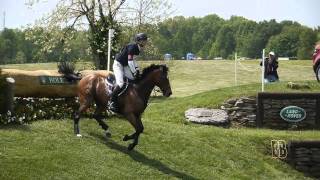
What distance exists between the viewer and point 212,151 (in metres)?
15.6

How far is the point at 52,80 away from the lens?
16.2 m

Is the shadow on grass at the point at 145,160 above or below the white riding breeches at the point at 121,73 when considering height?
below

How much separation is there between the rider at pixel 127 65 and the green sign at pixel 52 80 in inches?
128

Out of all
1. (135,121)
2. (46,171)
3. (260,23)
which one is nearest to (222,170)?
(135,121)

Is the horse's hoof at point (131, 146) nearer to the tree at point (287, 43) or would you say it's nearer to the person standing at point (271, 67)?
the person standing at point (271, 67)

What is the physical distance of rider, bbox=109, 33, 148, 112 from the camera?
13.1m

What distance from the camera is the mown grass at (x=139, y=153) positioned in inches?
472

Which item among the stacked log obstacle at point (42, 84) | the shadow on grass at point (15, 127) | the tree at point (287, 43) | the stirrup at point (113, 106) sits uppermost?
the tree at point (287, 43)

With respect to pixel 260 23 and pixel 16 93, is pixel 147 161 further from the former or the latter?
pixel 260 23

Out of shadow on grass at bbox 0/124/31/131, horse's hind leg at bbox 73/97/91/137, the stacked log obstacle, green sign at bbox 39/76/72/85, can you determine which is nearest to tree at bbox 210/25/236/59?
the stacked log obstacle

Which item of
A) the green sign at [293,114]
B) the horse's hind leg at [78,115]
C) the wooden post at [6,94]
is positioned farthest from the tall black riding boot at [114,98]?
the green sign at [293,114]

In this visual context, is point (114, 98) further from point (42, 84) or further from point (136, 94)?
point (42, 84)

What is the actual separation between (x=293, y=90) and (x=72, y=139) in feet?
39.0

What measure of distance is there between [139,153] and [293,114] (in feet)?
30.1
